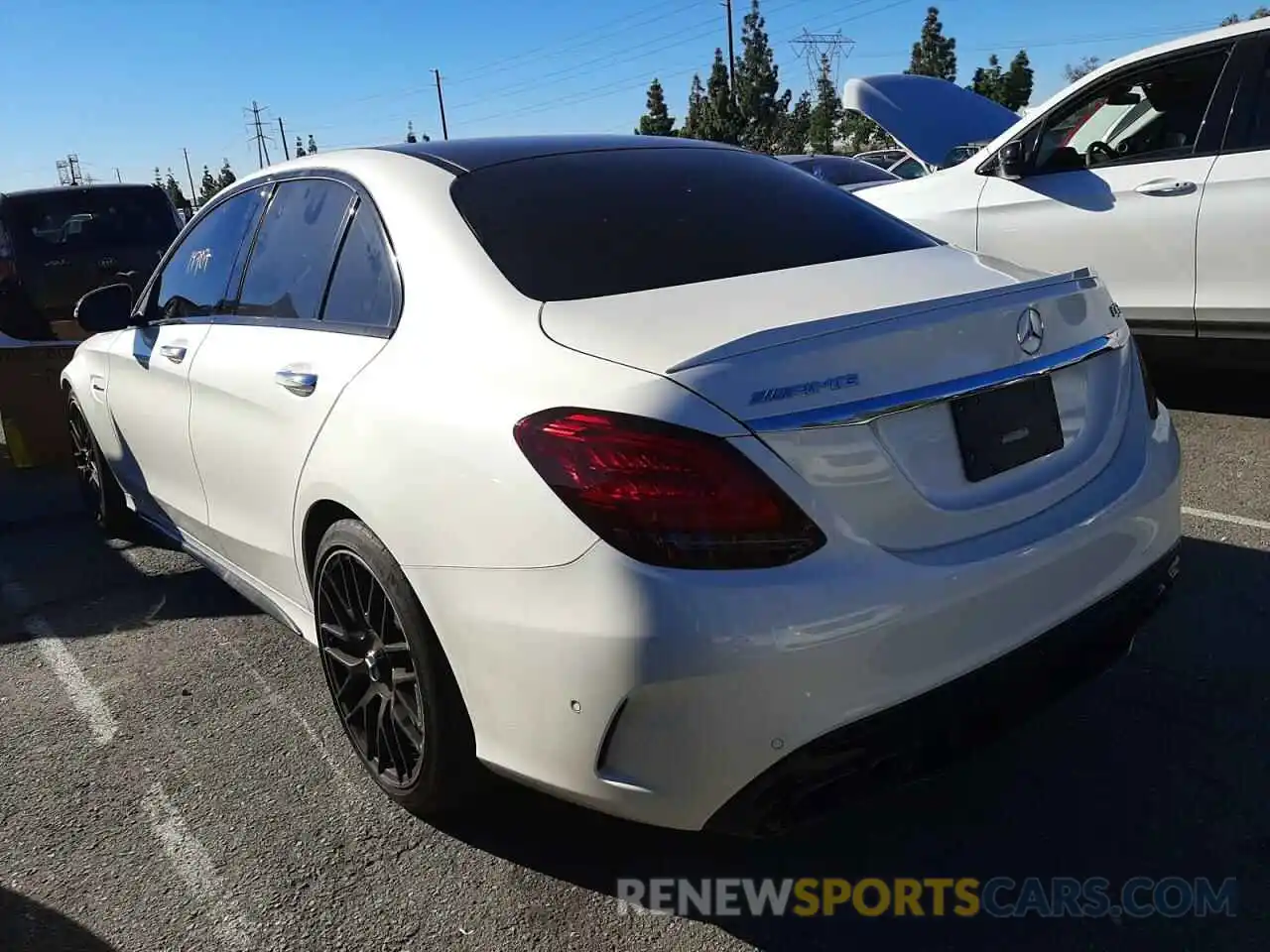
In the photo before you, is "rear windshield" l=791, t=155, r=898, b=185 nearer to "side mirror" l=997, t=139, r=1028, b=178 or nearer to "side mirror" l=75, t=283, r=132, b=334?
"side mirror" l=997, t=139, r=1028, b=178

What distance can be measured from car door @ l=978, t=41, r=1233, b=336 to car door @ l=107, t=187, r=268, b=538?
391 cm

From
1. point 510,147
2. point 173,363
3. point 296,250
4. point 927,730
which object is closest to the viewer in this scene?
point 927,730

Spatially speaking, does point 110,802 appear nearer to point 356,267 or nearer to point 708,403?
point 356,267

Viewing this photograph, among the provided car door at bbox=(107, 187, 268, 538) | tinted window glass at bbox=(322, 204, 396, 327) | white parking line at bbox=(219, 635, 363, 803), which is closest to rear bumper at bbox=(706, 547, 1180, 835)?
white parking line at bbox=(219, 635, 363, 803)

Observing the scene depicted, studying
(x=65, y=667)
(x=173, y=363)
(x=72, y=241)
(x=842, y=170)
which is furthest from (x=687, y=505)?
(x=842, y=170)

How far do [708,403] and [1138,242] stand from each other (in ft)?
13.7

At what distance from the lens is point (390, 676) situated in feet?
8.31

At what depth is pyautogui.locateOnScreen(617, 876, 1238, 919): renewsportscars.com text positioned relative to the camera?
2.18 meters

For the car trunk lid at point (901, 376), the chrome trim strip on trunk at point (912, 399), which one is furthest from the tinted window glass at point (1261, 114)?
the chrome trim strip on trunk at point (912, 399)

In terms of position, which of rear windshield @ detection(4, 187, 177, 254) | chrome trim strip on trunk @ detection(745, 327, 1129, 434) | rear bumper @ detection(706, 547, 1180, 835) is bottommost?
rear bumper @ detection(706, 547, 1180, 835)

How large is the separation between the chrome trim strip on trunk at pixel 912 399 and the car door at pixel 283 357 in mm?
1107

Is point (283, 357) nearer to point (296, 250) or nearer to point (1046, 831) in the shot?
point (296, 250)

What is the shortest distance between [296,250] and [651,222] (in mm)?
1150

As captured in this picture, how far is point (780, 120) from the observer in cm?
6306
